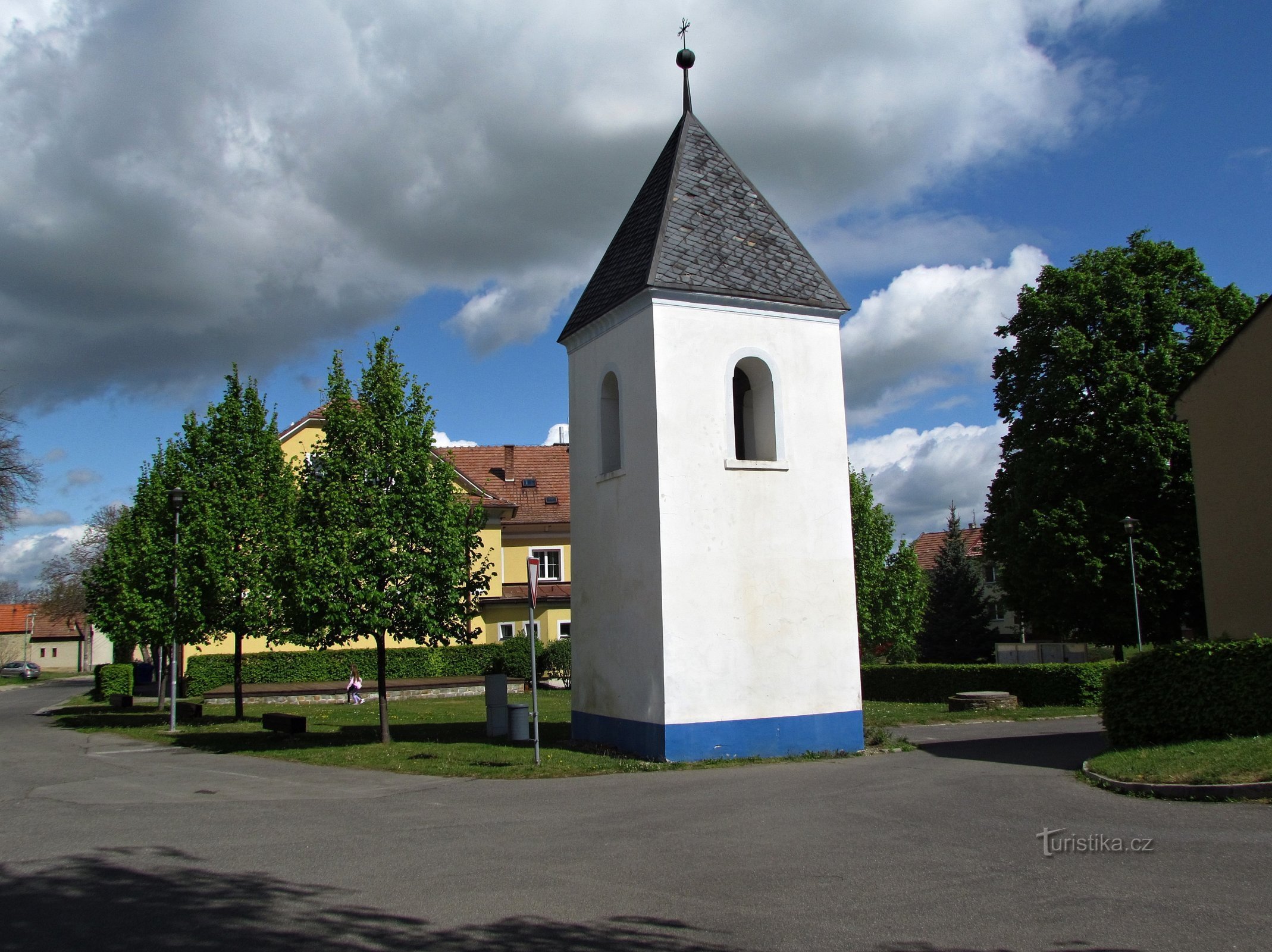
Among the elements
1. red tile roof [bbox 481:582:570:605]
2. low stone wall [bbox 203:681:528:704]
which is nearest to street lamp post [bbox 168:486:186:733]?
low stone wall [bbox 203:681:528:704]

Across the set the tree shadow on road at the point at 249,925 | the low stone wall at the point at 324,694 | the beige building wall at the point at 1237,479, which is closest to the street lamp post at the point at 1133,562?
the beige building wall at the point at 1237,479

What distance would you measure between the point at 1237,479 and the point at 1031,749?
25.9ft

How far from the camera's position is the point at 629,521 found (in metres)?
16.0

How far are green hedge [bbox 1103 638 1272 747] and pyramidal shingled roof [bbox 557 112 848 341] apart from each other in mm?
7158

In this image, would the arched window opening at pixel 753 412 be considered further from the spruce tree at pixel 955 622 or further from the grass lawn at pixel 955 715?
the spruce tree at pixel 955 622

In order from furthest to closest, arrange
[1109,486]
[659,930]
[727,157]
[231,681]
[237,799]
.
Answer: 1. [231,681]
2. [1109,486]
3. [727,157]
4. [237,799]
5. [659,930]

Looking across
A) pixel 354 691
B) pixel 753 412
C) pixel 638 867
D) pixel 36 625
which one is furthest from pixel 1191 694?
pixel 36 625

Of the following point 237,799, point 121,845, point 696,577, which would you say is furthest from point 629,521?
point 121,845

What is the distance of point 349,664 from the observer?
40.4m

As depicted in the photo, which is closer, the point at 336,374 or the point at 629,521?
the point at 629,521

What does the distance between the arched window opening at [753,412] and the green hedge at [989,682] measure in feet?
36.4

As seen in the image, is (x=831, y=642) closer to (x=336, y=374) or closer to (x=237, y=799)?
(x=237, y=799)

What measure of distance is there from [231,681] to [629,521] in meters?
29.8

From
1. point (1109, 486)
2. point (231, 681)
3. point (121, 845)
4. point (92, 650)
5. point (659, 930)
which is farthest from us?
point (92, 650)
